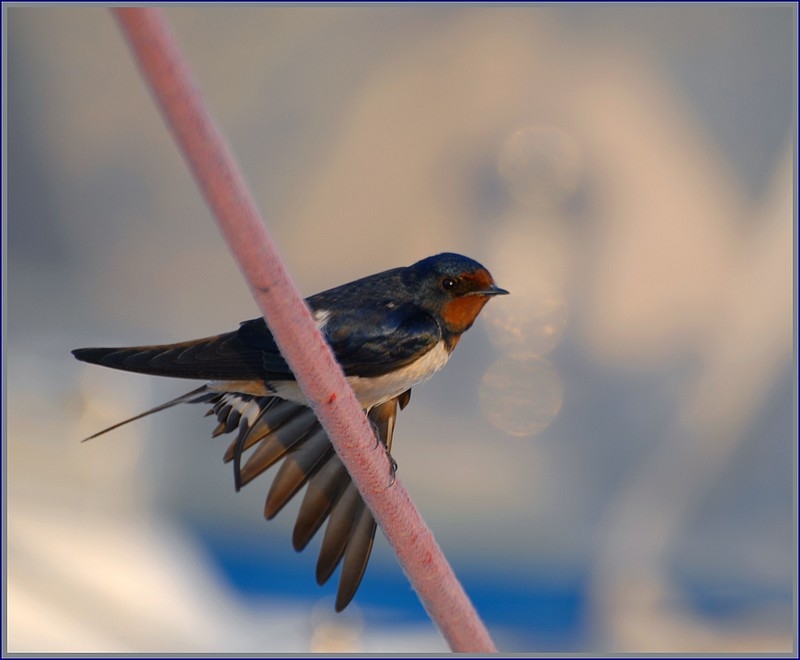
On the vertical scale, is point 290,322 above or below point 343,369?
above

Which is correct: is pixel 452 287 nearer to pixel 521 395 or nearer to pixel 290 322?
pixel 290 322

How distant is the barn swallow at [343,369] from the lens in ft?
2.55

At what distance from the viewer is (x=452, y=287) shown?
85 centimetres

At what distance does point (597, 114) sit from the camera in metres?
1.74

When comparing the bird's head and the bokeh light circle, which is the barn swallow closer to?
the bird's head

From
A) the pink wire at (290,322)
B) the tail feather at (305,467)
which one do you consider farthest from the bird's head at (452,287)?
the pink wire at (290,322)

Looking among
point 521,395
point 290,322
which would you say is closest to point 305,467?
point 290,322

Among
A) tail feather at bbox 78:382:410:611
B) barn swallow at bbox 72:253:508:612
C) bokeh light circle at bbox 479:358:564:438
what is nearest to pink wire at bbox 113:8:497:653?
barn swallow at bbox 72:253:508:612

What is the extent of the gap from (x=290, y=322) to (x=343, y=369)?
14.6 inches

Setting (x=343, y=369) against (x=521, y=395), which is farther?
(x=521, y=395)

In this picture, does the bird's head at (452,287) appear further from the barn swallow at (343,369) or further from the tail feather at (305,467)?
the tail feather at (305,467)

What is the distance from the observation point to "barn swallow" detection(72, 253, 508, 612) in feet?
2.55

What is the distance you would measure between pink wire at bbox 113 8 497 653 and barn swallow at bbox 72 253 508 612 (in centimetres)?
16

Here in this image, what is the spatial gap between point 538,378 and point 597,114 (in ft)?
1.76
